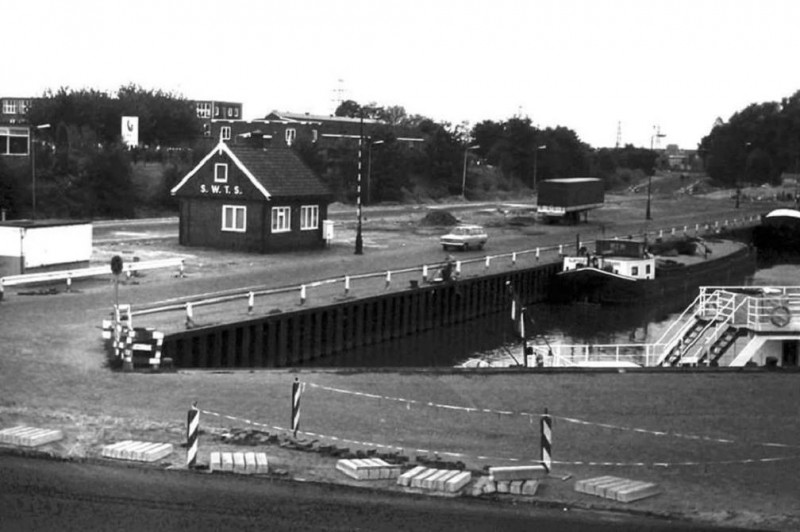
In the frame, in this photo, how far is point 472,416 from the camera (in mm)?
23672

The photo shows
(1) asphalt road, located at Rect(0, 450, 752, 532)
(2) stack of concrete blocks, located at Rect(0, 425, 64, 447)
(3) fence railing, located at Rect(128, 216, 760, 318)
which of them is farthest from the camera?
(3) fence railing, located at Rect(128, 216, 760, 318)

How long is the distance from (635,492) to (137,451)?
805 cm

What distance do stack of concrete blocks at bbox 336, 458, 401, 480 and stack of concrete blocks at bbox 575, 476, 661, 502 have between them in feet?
9.65

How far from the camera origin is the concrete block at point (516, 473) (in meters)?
18.2

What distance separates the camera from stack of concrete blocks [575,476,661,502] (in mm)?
17906

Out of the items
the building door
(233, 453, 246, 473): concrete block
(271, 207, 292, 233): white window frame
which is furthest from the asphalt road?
(271, 207, 292, 233): white window frame

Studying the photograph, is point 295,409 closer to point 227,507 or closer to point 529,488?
point 227,507

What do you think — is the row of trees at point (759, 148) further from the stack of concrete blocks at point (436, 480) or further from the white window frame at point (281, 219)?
the stack of concrete blocks at point (436, 480)

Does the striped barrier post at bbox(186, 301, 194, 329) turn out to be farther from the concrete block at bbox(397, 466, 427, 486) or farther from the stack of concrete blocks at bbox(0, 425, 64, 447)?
the concrete block at bbox(397, 466, 427, 486)

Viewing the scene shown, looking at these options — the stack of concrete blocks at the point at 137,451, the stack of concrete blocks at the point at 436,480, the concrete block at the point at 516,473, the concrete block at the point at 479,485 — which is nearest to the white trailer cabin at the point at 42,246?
the stack of concrete blocks at the point at 137,451

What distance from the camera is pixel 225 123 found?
119m

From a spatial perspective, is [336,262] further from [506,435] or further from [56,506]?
[56,506]

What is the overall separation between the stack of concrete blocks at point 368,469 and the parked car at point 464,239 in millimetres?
46436

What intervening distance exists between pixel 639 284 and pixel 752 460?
41.6m
